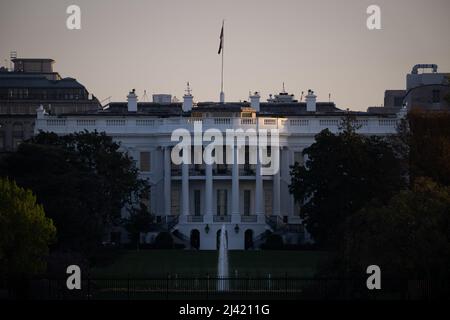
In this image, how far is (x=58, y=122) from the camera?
568ft

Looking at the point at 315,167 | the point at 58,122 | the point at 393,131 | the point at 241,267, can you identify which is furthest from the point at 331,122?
the point at 241,267

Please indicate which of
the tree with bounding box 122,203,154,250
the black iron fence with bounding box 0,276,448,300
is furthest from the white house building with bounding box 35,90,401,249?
the black iron fence with bounding box 0,276,448,300

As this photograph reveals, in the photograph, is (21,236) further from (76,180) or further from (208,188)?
(208,188)

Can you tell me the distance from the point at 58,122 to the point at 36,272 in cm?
6882

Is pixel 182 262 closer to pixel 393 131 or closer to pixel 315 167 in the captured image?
pixel 315 167

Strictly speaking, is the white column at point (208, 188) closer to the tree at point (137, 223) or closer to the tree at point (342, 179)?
the tree at point (137, 223)

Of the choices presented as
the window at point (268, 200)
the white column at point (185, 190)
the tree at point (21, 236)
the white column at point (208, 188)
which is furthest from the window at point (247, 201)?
the tree at point (21, 236)

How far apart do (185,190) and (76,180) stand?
1483 inches

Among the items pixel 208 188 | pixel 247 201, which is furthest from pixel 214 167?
pixel 247 201

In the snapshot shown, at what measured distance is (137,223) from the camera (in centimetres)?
15825

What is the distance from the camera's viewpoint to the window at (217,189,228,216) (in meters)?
171

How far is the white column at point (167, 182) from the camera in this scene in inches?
6673

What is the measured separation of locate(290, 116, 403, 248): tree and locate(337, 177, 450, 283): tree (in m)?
22.1

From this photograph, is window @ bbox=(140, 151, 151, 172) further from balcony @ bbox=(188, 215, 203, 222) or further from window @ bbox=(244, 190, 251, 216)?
balcony @ bbox=(188, 215, 203, 222)
